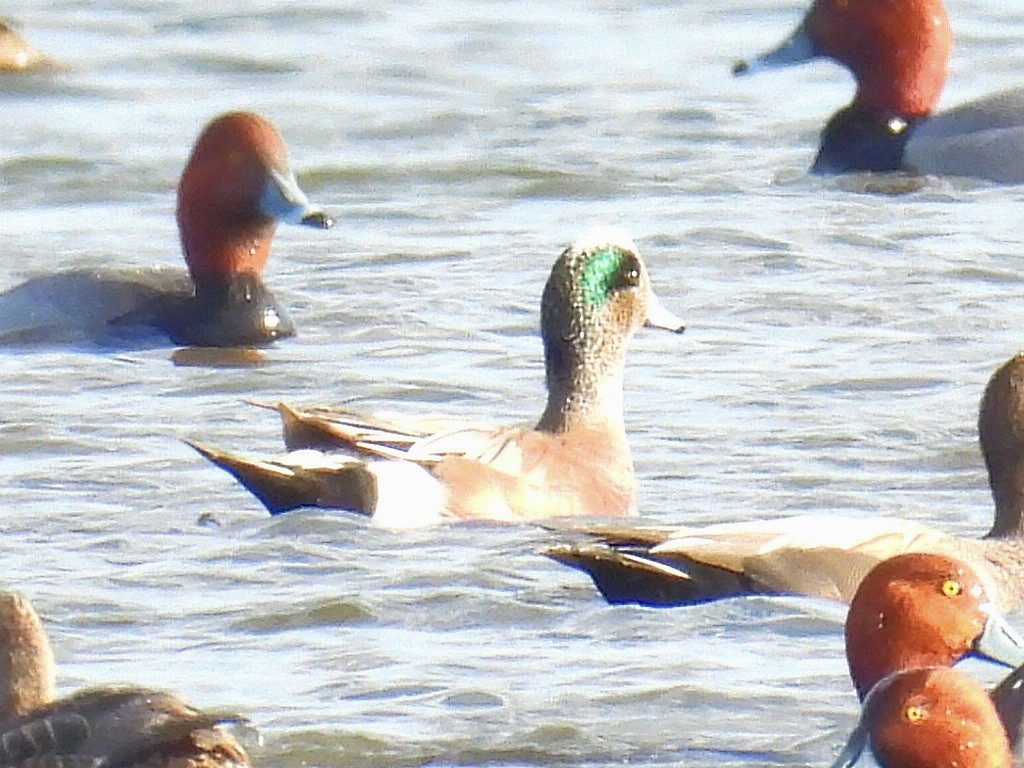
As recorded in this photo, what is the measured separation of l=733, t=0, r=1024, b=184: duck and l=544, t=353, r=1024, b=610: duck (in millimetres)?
6740

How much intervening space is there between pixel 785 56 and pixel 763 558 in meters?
7.90

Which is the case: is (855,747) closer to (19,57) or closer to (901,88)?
(901,88)

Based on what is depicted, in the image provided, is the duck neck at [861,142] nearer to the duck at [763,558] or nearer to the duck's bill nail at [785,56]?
the duck's bill nail at [785,56]

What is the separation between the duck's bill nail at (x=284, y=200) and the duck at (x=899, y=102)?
3.84 meters

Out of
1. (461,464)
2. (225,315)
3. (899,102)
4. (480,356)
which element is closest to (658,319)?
(461,464)

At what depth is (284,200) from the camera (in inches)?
474

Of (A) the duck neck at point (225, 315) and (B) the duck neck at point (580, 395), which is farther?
(A) the duck neck at point (225, 315)

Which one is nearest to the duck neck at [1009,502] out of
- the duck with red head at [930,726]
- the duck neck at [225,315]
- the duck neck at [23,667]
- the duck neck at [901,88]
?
the duck with red head at [930,726]

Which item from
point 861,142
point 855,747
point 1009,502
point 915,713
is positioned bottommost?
point 861,142

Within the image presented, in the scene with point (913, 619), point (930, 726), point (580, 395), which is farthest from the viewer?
point (580, 395)

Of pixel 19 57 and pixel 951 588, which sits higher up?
pixel 951 588

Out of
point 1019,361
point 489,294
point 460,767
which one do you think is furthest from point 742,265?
point 460,767

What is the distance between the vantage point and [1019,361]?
8.76 metres

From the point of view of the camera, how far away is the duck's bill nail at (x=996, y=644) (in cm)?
721
